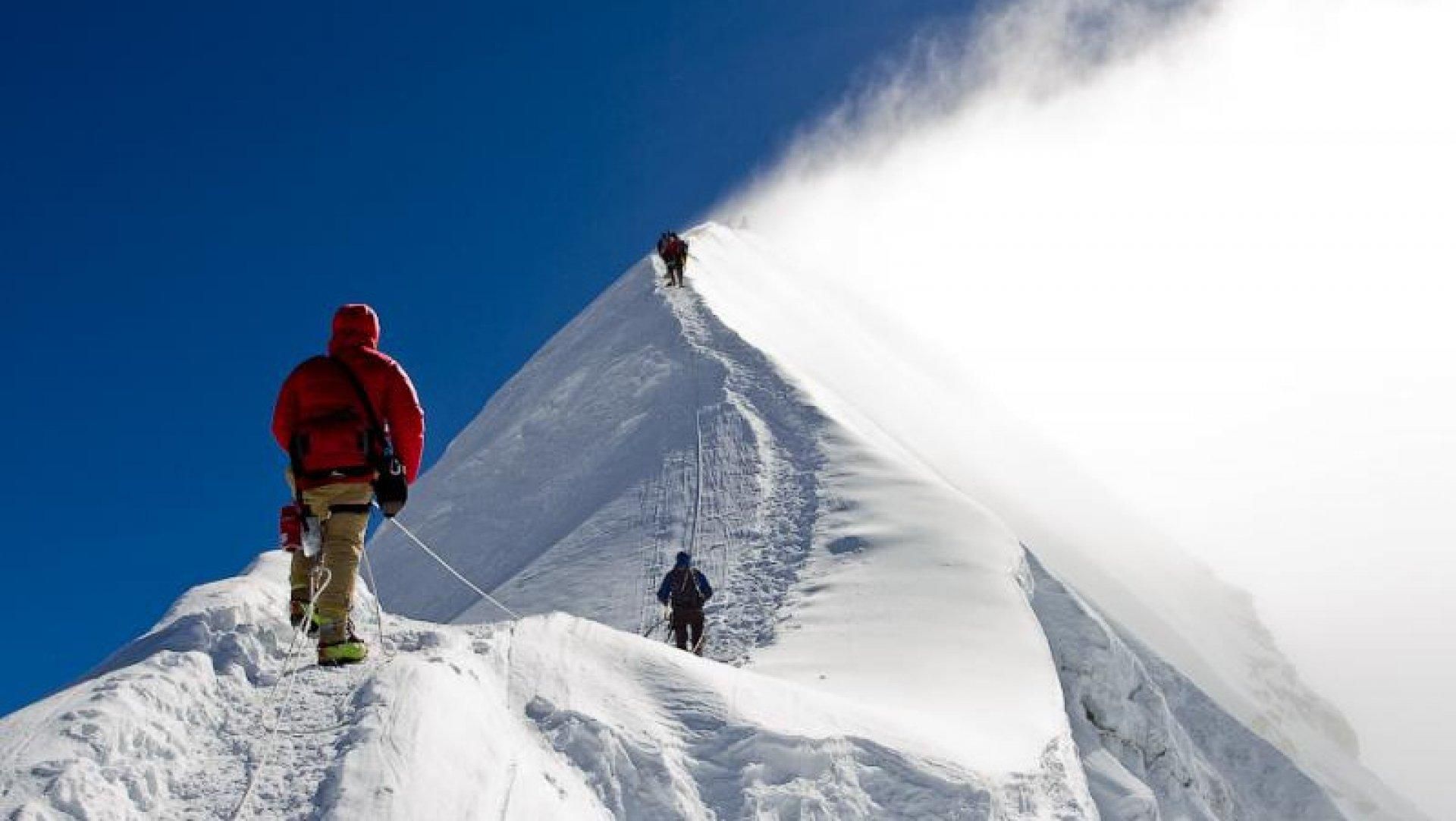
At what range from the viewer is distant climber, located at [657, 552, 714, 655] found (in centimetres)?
1383

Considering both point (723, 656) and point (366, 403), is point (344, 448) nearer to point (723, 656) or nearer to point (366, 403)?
point (366, 403)

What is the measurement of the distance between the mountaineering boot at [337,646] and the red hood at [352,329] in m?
1.72

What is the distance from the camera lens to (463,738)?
6.98 meters

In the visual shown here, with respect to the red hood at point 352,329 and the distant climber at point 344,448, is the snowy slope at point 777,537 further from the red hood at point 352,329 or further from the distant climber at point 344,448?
the red hood at point 352,329

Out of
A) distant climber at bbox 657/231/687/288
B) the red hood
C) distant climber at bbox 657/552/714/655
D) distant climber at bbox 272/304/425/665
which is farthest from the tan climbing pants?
distant climber at bbox 657/231/687/288

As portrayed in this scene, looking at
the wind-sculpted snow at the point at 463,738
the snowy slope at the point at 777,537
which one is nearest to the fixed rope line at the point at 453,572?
the snowy slope at the point at 777,537

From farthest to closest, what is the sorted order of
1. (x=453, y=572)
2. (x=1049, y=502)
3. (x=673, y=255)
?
(x=673, y=255) < (x=1049, y=502) < (x=453, y=572)

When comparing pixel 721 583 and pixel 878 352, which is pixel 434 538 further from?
pixel 878 352

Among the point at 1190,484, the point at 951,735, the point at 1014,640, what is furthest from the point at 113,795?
the point at 1190,484

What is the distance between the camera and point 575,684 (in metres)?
8.08

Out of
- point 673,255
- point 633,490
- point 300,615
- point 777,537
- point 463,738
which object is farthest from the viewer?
point 673,255

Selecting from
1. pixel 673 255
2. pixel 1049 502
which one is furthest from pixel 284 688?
pixel 673 255

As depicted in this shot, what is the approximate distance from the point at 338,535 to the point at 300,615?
2.32ft

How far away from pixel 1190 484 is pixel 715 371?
2498 inches
